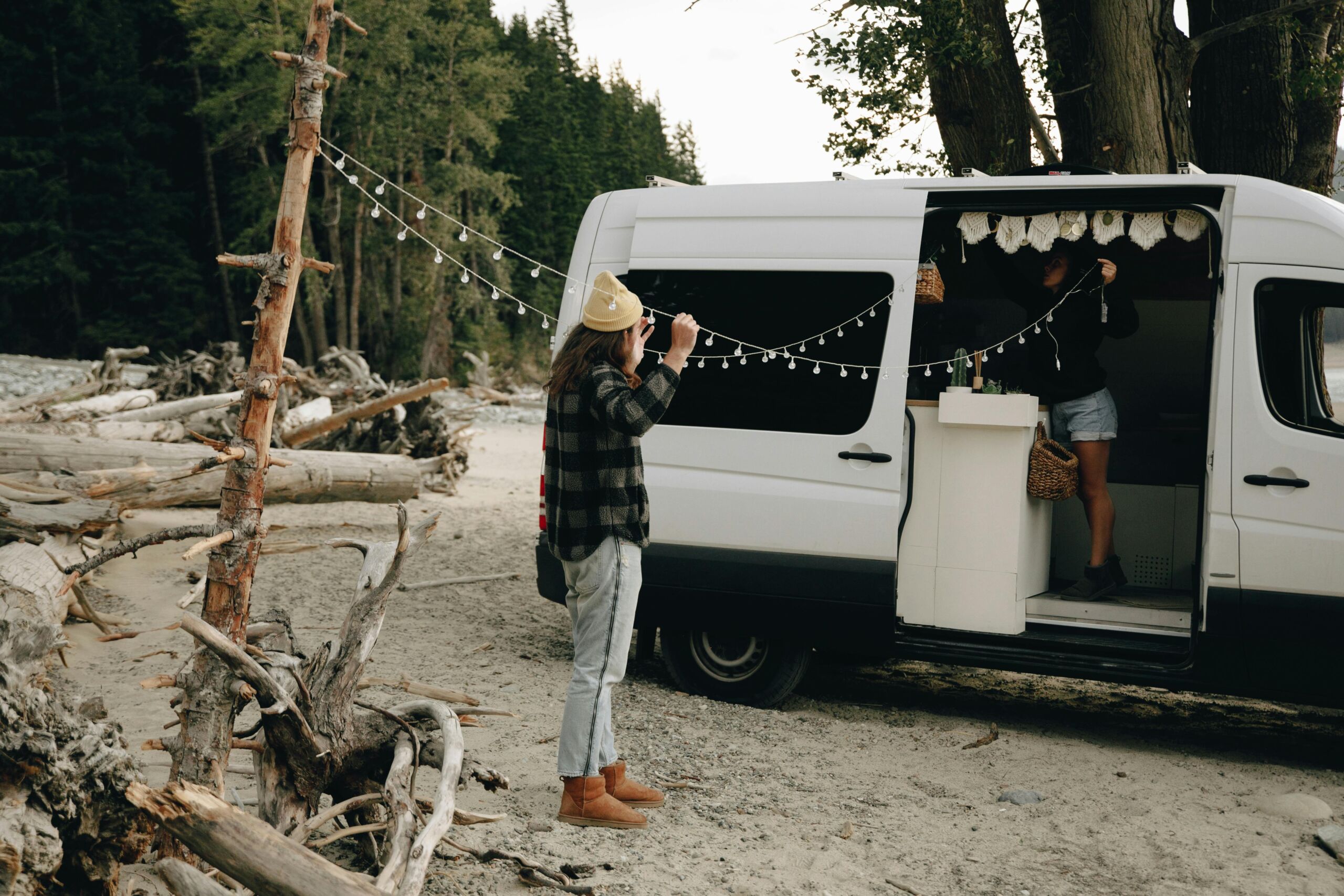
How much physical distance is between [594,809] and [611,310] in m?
1.74

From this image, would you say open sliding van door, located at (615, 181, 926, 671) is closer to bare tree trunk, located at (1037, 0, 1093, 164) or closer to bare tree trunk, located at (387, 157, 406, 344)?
bare tree trunk, located at (1037, 0, 1093, 164)

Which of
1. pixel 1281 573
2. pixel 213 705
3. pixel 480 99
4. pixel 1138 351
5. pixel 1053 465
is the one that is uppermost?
pixel 480 99

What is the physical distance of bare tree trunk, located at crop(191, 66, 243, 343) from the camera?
38562 mm

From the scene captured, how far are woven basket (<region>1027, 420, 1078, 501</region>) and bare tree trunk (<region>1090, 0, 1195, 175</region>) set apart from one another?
11.4 feet

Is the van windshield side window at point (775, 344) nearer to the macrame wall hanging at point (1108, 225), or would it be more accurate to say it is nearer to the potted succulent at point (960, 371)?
the potted succulent at point (960, 371)

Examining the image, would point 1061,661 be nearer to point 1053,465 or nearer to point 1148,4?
point 1053,465

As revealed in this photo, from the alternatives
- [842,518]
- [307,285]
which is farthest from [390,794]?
[307,285]

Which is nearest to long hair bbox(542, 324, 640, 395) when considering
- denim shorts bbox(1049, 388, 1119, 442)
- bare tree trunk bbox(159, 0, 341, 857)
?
bare tree trunk bbox(159, 0, 341, 857)

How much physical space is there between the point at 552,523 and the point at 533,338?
44.1 m

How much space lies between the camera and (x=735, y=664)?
5.79 m

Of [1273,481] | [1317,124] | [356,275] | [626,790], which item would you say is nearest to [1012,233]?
[1273,481]

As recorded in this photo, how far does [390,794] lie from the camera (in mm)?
3219

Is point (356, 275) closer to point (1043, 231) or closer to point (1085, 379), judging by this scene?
point (1085, 379)

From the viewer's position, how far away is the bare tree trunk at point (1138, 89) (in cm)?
830
